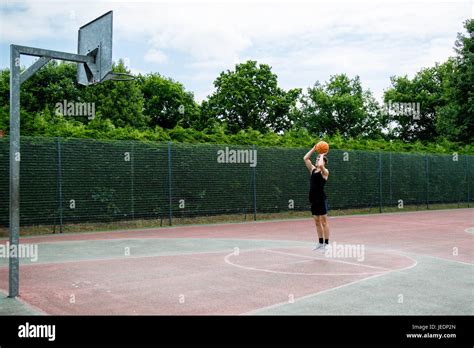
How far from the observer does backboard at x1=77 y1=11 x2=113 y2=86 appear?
713cm

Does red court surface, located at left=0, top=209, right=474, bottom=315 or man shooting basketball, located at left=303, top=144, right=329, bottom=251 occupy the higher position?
man shooting basketball, located at left=303, top=144, right=329, bottom=251

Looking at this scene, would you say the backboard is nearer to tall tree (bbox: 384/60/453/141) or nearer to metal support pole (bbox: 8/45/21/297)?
metal support pole (bbox: 8/45/21/297)

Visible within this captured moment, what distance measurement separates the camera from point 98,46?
721 centimetres

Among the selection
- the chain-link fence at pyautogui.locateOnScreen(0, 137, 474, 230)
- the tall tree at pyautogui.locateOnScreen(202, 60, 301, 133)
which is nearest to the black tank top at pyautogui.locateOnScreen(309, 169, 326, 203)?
the chain-link fence at pyautogui.locateOnScreen(0, 137, 474, 230)

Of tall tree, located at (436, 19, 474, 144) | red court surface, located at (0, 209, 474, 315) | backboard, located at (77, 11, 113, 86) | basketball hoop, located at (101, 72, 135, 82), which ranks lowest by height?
red court surface, located at (0, 209, 474, 315)

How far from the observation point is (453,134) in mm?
37062

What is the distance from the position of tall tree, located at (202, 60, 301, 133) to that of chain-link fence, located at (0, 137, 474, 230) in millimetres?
28585

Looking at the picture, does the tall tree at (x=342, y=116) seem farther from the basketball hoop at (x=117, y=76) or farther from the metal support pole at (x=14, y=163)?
the metal support pole at (x=14, y=163)

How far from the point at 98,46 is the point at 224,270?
13.4ft

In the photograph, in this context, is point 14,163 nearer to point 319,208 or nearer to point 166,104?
point 319,208

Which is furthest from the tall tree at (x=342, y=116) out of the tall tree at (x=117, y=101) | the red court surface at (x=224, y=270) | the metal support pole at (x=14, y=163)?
the metal support pole at (x=14, y=163)

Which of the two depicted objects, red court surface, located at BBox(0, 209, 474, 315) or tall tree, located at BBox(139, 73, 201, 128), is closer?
red court surface, located at BBox(0, 209, 474, 315)

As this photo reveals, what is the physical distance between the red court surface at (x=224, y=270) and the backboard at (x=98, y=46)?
3.07 meters

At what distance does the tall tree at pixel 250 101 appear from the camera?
5172 centimetres
